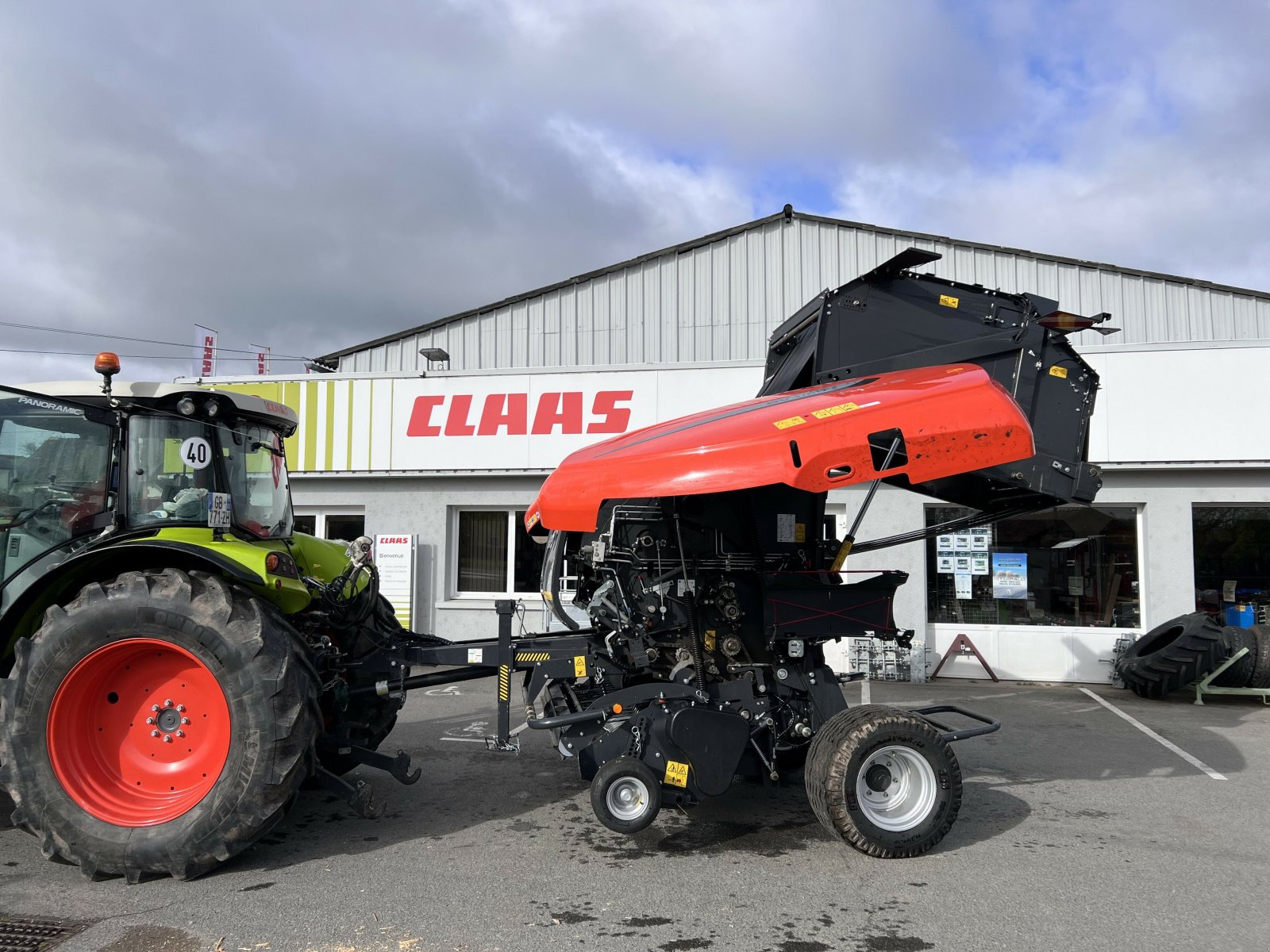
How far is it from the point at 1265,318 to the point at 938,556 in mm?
8663

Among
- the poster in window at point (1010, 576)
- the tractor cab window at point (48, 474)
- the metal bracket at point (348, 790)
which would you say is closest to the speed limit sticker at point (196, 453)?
the tractor cab window at point (48, 474)

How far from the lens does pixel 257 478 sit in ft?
18.5

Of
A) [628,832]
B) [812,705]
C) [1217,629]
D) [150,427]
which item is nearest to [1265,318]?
[1217,629]

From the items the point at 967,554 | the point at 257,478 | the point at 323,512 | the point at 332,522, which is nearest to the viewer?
the point at 257,478

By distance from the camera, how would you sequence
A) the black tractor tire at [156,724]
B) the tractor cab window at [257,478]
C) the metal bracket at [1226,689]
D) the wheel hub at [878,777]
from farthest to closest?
the metal bracket at [1226,689] < the tractor cab window at [257,478] < the wheel hub at [878,777] < the black tractor tire at [156,724]

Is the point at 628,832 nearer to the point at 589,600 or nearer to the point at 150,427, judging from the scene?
the point at 589,600

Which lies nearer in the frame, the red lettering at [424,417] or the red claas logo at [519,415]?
the red claas logo at [519,415]

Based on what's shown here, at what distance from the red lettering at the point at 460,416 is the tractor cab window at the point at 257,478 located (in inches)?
244

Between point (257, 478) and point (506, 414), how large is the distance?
262 inches

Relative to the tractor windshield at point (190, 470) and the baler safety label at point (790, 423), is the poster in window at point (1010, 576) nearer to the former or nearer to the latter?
the baler safety label at point (790, 423)

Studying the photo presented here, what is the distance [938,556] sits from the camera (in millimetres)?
11555

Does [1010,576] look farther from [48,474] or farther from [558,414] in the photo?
[48,474]

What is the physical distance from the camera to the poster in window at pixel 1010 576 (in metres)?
11.4

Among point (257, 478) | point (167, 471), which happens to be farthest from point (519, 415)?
point (167, 471)
